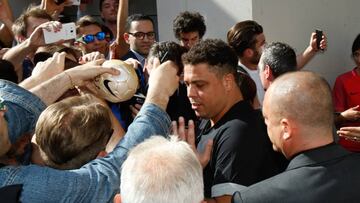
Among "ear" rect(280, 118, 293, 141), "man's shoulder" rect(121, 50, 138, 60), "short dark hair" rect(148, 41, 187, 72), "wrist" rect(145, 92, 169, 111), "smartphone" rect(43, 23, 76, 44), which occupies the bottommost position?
"man's shoulder" rect(121, 50, 138, 60)

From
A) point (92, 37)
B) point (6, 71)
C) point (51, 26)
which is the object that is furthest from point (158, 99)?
point (92, 37)

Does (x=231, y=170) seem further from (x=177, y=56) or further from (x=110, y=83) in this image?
(x=177, y=56)

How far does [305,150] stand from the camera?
1.99m

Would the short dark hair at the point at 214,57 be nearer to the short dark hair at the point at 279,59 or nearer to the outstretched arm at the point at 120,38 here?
the short dark hair at the point at 279,59

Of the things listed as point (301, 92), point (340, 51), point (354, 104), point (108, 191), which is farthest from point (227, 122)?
point (340, 51)

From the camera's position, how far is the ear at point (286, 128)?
2004 millimetres

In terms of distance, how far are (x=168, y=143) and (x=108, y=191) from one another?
0.37 metres

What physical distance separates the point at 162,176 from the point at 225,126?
903mm

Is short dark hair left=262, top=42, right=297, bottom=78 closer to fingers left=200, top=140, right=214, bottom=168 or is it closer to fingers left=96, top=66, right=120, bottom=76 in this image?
fingers left=96, top=66, right=120, bottom=76

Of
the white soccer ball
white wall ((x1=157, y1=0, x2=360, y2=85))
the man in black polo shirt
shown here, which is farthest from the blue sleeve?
white wall ((x1=157, y1=0, x2=360, y2=85))

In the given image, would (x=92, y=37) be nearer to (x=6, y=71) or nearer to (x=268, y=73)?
(x=268, y=73)

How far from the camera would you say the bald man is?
6.21 ft

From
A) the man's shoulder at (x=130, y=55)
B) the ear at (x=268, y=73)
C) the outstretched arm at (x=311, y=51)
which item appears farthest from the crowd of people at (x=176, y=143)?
the outstretched arm at (x=311, y=51)

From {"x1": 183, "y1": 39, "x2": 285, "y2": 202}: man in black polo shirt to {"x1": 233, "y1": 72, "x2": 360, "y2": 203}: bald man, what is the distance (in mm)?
175
